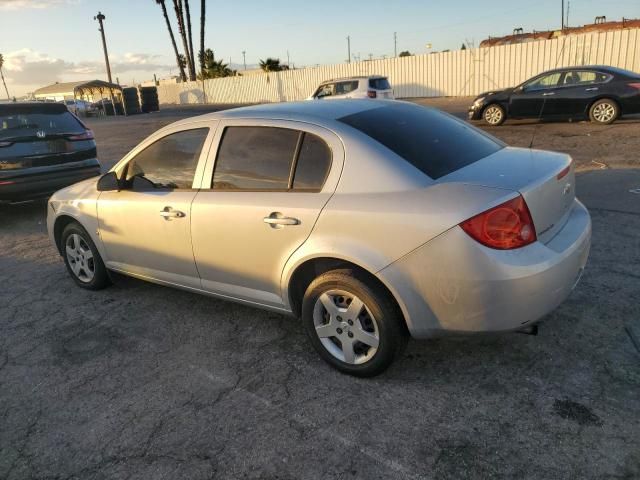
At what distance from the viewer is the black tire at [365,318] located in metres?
2.86

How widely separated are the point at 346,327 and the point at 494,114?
12299 millimetres

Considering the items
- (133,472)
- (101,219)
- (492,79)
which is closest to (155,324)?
(101,219)

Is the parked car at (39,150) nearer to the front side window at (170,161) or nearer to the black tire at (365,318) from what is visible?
the front side window at (170,161)

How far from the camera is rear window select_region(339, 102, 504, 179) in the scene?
3034 millimetres

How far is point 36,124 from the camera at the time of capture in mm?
7406

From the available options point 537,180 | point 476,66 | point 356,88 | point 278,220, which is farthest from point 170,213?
point 476,66

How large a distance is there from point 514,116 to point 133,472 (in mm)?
13183

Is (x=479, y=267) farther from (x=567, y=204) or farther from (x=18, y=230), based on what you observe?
(x=18, y=230)

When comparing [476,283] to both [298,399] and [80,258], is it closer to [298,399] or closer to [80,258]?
[298,399]

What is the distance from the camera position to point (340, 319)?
3.08 meters

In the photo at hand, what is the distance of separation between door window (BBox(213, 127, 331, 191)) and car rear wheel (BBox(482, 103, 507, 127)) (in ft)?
38.5

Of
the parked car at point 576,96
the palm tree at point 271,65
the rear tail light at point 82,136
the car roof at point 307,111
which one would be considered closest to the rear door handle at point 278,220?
the car roof at point 307,111

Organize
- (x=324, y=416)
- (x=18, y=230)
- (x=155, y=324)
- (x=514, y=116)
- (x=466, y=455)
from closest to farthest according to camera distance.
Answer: (x=466, y=455)
(x=324, y=416)
(x=155, y=324)
(x=18, y=230)
(x=514, y=116)

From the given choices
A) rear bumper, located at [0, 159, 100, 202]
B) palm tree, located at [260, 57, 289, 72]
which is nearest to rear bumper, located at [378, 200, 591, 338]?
rear bumper, located at [0, 159, 100, 202]
